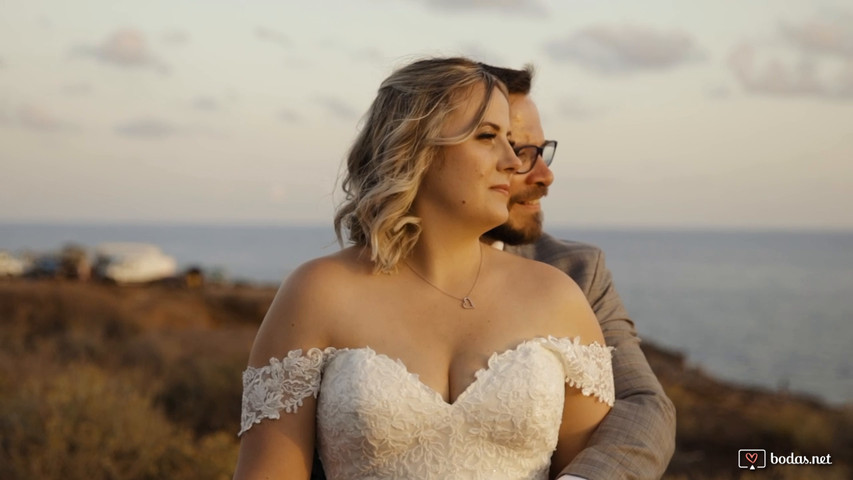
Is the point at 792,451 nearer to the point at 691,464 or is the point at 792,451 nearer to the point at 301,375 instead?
the point at 691,464

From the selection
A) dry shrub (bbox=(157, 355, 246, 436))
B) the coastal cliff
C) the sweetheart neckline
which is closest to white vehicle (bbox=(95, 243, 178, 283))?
the coastal cliff

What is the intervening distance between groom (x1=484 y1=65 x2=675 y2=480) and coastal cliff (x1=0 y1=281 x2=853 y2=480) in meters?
4.27

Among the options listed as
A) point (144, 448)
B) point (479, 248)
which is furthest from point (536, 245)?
point (144, 448)

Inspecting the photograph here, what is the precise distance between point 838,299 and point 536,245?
66.7 meters

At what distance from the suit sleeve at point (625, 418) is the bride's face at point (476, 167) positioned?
0.86 meters

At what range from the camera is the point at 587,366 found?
3338 millimetres

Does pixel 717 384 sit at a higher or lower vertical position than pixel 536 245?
lower

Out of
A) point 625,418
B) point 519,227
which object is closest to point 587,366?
point 625,418

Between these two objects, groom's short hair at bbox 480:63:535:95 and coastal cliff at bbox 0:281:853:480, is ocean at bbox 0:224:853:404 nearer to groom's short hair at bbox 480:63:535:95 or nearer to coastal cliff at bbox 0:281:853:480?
groom's short hair at bbox 480:63:535:95

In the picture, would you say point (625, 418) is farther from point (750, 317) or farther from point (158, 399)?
point (750, 317)

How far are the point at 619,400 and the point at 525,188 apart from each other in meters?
1.14

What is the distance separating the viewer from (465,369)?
316cm

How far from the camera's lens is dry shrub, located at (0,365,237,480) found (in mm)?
Answer: 7160

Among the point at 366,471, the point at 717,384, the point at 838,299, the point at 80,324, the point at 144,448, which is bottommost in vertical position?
the point at 838,299
